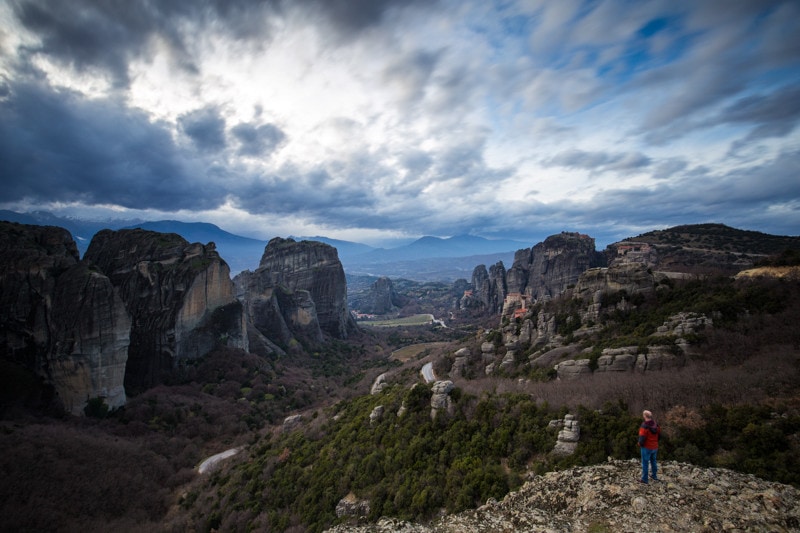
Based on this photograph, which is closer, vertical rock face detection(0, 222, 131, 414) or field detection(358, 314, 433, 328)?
vertical rock face detection(0, 222, 131, 414)

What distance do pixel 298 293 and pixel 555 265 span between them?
75186 millimetres

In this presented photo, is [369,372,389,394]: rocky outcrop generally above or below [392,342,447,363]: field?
above

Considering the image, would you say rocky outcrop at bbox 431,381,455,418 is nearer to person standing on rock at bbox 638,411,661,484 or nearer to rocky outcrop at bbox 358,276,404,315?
person standing on rock at bbox 638,411,661,484

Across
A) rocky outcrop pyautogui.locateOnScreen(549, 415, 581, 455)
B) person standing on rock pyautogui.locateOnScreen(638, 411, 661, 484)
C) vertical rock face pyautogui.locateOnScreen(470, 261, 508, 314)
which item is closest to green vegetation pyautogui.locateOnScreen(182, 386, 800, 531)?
rocky outcrop pyautogui.locateOnScreen(549, 415, 581, 455)

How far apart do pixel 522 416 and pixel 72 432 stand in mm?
43985

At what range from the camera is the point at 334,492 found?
2341 cm

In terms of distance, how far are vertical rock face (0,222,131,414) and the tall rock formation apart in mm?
44685

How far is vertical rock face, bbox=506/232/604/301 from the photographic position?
98812 mm

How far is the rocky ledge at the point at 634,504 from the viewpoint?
34.9ft

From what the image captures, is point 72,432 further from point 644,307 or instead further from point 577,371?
point 644,307

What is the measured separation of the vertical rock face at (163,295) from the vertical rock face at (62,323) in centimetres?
1042

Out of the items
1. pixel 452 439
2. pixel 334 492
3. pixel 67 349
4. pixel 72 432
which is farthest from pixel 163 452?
pixel 452 439

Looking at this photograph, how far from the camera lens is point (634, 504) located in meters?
11.9

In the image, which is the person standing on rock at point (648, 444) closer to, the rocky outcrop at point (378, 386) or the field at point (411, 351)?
the rocky outcrop at point (378, 386)
